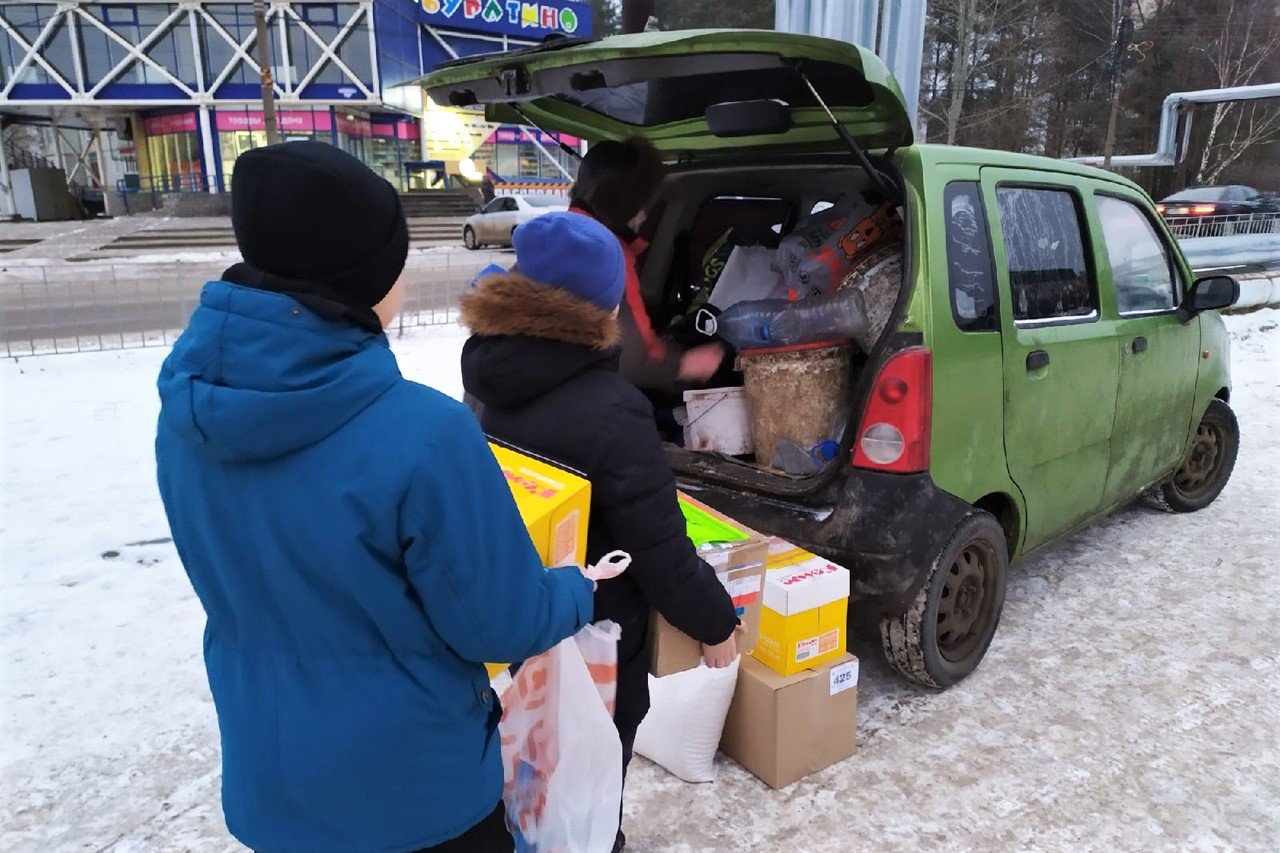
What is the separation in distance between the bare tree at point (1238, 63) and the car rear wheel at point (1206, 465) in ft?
95.8

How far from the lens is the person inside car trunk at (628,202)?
3.24 meters

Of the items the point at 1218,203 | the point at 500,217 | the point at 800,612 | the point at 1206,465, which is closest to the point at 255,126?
the point at 500,217

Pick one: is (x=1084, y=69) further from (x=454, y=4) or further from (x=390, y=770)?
(x=390, y=770)

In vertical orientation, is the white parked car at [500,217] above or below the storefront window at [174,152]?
below

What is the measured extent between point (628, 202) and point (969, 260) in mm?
1229

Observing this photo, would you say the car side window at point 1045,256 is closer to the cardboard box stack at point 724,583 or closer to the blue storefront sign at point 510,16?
the cardboard box stack at point 724,583

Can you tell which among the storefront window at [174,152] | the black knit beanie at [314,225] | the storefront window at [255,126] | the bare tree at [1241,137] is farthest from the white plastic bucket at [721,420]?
the storefront window at [174,152]

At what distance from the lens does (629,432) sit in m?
1.87

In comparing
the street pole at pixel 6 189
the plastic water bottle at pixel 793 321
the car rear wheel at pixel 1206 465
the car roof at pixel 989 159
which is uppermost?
the street pole at pixel 6 189

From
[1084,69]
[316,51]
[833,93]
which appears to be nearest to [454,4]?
[316,51]

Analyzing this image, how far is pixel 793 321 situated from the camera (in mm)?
3252

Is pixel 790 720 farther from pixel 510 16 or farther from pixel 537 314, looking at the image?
pixel 510 16

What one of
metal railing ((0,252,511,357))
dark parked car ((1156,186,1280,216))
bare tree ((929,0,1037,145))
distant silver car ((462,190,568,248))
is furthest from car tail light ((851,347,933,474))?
bare tree ((929,0,1037,145))

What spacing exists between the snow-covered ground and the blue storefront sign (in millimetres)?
35262
